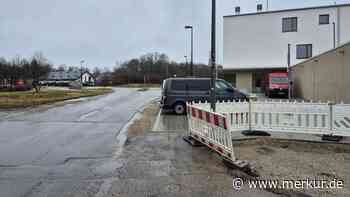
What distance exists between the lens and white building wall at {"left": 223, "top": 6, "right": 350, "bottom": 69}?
3762 cm

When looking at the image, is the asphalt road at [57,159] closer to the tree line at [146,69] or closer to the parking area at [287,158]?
the parking area at [287,158]

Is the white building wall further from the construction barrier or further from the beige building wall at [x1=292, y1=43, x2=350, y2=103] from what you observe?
the construction barrier

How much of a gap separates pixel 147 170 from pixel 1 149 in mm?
4405

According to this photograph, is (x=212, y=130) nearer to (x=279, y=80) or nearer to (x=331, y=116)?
(x=331, y=116)

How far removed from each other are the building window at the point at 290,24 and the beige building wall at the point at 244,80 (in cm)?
719

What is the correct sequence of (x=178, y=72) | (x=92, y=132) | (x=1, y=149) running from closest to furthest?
1. (x=1, y=149)
2. (x=92, y=132)
3. (x=178, y=72)

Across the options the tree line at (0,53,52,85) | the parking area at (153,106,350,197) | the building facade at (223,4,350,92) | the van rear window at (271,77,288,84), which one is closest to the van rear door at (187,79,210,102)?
the parking area at (153,106,350,197)

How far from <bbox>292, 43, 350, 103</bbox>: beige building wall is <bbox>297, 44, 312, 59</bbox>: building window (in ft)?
31.2

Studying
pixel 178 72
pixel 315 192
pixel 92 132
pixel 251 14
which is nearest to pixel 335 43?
pixel 251 14

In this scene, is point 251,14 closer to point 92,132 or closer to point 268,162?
point 92,132

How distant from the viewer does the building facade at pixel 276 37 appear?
37531mm

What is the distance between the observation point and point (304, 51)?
38406mm

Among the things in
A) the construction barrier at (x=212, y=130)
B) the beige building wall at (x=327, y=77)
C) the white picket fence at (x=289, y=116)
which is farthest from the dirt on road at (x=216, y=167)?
the beige building wall at (x=327, y=77)

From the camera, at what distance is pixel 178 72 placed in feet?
274
